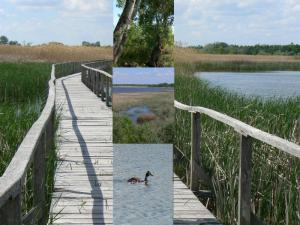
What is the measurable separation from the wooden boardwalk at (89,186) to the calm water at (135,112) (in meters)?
1.98

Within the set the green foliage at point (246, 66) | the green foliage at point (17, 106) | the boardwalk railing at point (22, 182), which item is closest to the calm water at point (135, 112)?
the boardwalk railing at point (22, 182)

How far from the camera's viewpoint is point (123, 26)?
2.29 metres

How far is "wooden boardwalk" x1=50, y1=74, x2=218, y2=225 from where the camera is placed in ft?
14.4

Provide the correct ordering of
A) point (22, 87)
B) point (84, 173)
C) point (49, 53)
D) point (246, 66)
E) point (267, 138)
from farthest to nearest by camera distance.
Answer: point (246, 66), point (49, 53), point (22, 87), point (84, 173), point (267, 138)

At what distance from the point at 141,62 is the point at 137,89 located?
13 cm

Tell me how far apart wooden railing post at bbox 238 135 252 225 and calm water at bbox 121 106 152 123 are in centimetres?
162

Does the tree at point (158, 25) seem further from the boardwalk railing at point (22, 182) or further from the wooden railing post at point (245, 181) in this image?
the wooden railing post at point (245, 181)

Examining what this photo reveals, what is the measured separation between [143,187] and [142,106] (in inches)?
12.2

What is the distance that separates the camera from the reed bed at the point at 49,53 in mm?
43188

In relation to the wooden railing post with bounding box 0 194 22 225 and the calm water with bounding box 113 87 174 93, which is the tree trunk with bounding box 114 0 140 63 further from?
the wooden railing post with bounding box 0 194 22 225

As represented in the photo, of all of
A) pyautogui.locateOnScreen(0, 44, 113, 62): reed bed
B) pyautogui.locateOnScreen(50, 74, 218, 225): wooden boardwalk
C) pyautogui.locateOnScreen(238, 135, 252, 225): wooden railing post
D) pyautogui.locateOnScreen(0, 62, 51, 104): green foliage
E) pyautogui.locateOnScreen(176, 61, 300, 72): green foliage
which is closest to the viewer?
pyautogui.locateOnScreen(238, 135, 252, 225): wooden railing post

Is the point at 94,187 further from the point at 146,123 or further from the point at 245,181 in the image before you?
the point at 146,123

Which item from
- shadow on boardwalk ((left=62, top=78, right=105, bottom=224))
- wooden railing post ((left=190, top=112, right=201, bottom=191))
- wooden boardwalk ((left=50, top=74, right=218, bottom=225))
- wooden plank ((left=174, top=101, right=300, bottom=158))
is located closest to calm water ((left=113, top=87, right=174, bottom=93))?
wooden plank ((left=174, top=101, right=300, bottom=158))

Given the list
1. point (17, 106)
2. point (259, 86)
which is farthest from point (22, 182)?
point (259, 86)
